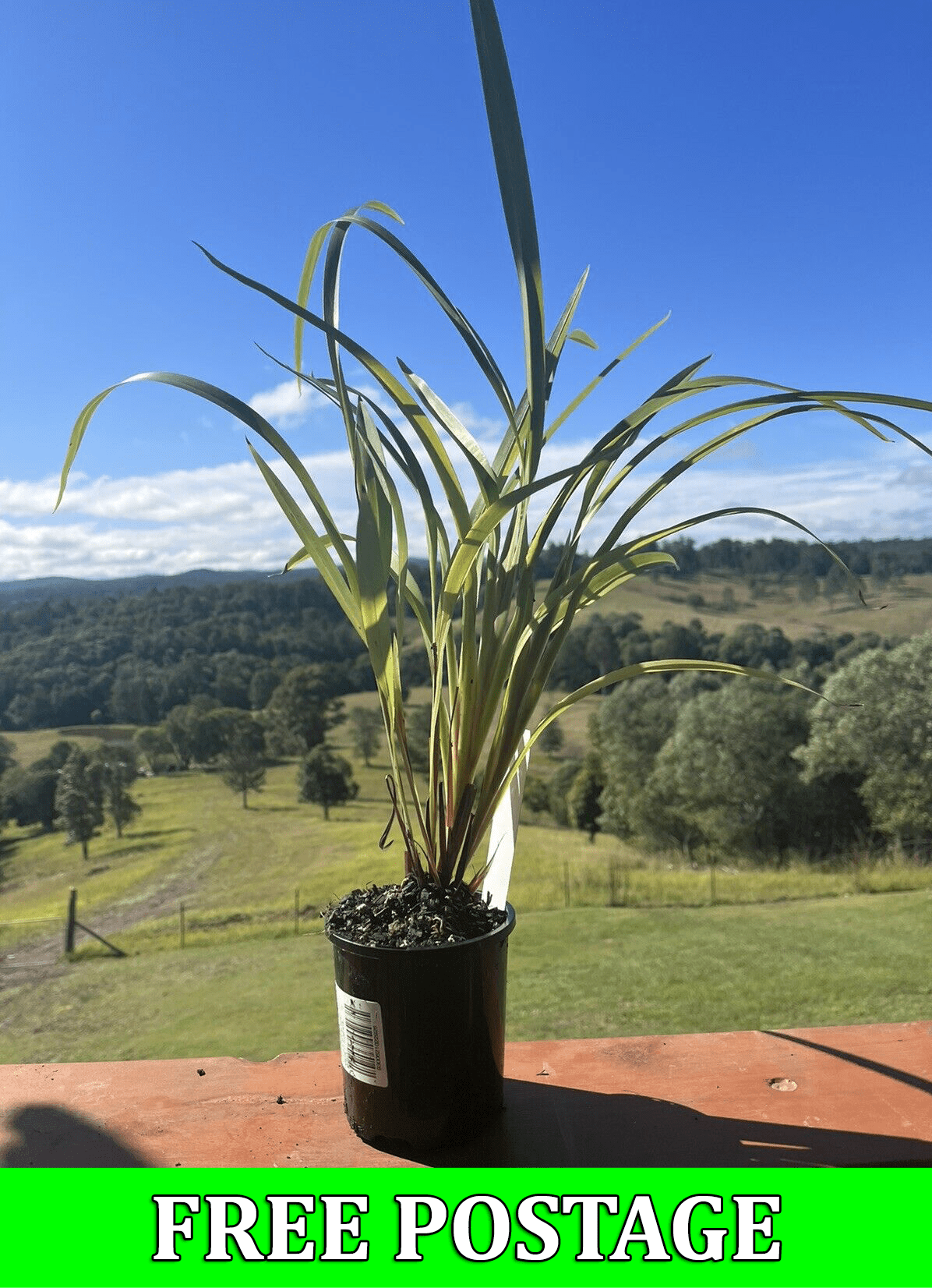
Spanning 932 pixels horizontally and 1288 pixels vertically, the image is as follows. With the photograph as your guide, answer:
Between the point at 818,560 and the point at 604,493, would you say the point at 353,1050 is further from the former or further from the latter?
the point at 818,560

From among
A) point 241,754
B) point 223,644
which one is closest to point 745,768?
point 223,644

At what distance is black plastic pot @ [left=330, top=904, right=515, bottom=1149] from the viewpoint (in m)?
0.70

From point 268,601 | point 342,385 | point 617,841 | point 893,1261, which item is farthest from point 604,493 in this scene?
point 268,601

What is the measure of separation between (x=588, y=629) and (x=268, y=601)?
477 inches

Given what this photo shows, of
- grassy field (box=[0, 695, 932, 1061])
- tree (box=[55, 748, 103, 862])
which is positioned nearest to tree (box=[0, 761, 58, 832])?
tree (box=[55, 748, 103, 862])

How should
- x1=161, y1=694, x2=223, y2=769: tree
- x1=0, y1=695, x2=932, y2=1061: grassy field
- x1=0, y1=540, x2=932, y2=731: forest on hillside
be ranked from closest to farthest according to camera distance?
x1=0, y1=695, x2=932, y2=1061: grassy field → x1=0, y1=540, x2=932, y2=731: forest on hillside → x1=161, y1=694, x2=223, y2=769: tree

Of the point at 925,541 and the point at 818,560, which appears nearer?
the point at 925,541

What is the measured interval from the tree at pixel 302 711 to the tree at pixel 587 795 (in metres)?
11.2

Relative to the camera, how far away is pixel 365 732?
3056 cm

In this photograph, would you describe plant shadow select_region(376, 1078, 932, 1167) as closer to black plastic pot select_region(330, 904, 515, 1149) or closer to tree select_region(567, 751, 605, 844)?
black plastic pot select_region(330, 904, 515, 1149)

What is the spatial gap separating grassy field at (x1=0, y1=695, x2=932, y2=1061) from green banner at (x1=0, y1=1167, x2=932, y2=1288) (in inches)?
9.7

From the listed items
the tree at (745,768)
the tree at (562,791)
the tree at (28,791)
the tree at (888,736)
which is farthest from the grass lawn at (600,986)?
the tree at (28,791)

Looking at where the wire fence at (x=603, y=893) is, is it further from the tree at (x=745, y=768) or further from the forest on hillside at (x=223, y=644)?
the forest on hillside at (x=223, y=644)

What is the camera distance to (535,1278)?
2.02 ft
